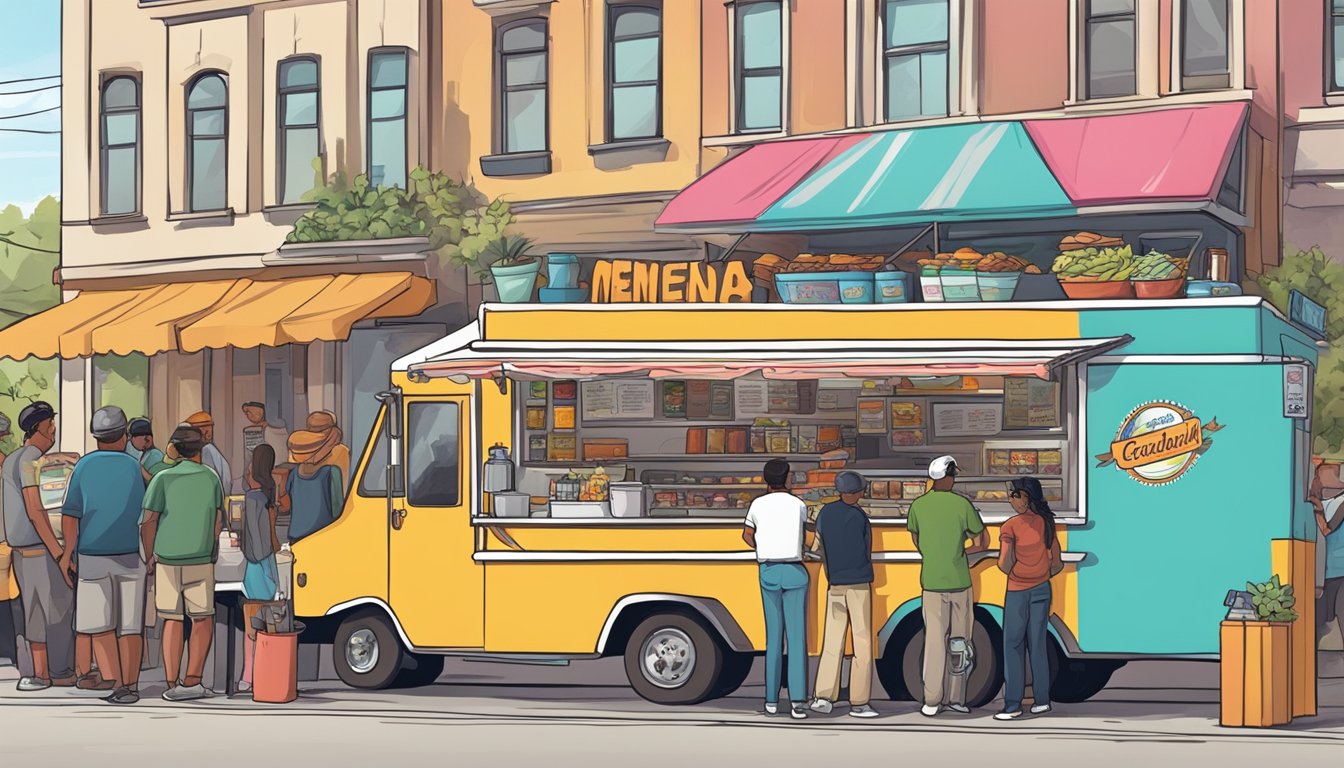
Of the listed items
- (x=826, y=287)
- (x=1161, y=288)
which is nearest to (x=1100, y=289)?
(x=1161, y=288)

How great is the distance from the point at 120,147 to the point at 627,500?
15.5 m

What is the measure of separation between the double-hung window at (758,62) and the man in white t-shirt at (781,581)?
1038 cm

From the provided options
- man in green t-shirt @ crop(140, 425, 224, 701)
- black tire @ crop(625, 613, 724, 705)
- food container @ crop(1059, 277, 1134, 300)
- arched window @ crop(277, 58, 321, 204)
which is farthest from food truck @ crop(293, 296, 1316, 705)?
arched window @ crop(277, 58, 321, 204)

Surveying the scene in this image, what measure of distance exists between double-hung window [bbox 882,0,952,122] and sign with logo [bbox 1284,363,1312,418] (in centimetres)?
894

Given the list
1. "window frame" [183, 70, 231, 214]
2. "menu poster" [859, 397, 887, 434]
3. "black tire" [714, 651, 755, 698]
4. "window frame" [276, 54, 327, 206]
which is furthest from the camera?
"window frame" [183, 70, 231, 214]

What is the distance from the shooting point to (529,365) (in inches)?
603

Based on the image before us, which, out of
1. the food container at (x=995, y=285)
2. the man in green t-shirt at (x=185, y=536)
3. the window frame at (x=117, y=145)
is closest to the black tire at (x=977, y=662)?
the food container at (x=995, y=285)

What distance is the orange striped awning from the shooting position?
81.4ft

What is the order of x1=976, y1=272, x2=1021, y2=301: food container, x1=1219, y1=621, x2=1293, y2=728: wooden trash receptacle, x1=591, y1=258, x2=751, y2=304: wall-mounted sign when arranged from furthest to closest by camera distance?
x1=591, y1=258, x2=751, y2=304: wall-mounted sign, x1=976, y1=272, x2=1021, y2=301: food container, x1=1219, y1=621, x2=1293, y2=728: wooden trash receptacle

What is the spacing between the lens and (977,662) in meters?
14.8

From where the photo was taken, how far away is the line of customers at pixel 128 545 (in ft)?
49.7

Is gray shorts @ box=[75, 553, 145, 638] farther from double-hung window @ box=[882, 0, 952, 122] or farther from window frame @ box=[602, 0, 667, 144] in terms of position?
double-hung window @ box=[882, 0, 952, 122]

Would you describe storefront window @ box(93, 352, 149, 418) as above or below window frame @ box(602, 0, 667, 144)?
below

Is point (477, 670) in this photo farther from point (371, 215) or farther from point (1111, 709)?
point (371, 215)
